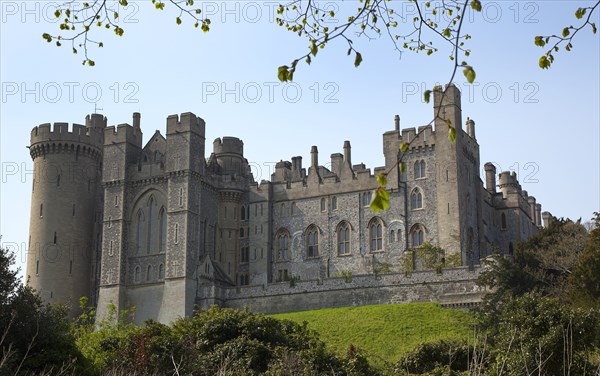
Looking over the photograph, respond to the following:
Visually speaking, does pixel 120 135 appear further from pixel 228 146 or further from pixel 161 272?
pixel 161 272

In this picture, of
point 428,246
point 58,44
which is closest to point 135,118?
point 428,246

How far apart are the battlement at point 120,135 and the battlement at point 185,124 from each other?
3.11m

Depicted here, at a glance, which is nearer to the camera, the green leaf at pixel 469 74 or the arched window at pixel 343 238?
the green leaf at pixel 469 74

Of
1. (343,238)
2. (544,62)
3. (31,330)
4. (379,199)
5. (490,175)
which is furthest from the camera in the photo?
(490,175)

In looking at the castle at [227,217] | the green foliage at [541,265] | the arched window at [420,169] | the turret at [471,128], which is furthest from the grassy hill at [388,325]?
the turret at [471,128]

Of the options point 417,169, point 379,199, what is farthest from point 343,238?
point 379,199

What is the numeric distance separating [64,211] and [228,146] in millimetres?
11402

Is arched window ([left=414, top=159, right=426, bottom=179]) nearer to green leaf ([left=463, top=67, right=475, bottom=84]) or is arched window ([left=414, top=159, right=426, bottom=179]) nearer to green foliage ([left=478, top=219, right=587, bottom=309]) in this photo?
green foliage ([left=478, top=219, right=587, bottom=309])

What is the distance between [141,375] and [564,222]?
3115 centimetres

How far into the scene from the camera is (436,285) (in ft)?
163

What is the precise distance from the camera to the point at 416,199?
56.2m

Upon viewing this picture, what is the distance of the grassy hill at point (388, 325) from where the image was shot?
41.9 m

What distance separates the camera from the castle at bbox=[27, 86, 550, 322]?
5528cm

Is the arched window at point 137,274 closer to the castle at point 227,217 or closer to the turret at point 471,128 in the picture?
the castle at point 227,217
